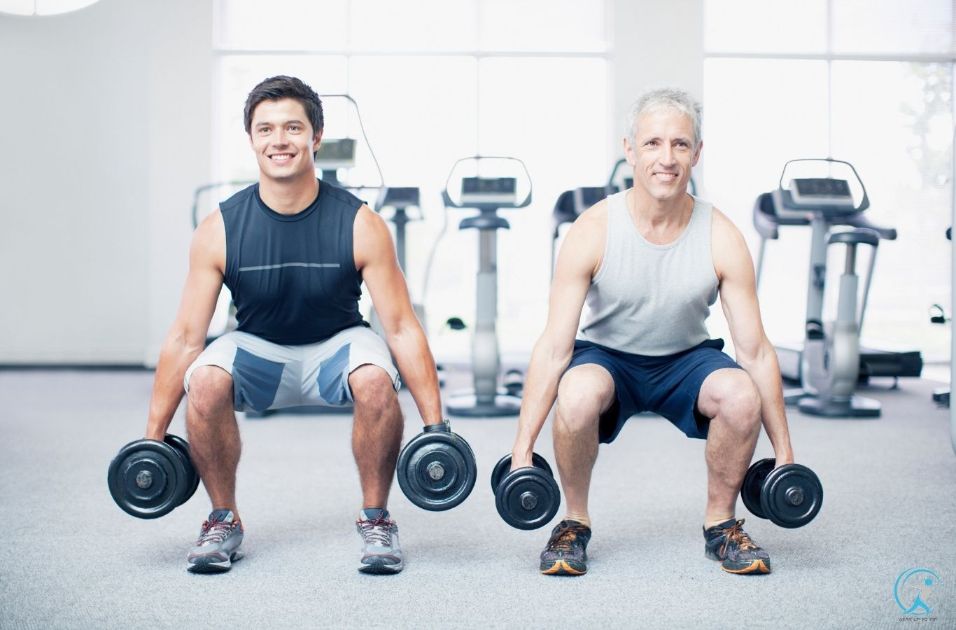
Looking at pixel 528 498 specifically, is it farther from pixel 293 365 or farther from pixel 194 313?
pixel 194 313

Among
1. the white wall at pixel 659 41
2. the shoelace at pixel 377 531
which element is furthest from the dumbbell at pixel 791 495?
the white wall at pixel 659 41

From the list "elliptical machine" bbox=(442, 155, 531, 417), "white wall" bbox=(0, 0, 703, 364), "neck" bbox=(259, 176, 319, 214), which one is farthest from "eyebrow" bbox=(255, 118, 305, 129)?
"white wall" bbox=(0, 0, 703, 364)

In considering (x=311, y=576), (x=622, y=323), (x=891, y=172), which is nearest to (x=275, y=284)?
(x=311, y=576)

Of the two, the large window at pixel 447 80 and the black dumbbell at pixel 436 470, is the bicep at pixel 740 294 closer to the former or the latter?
the black dumbbell at pixel 436 470

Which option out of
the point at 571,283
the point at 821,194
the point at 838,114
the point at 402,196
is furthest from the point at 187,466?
the point at 838,114

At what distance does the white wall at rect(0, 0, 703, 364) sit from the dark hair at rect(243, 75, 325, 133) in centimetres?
412

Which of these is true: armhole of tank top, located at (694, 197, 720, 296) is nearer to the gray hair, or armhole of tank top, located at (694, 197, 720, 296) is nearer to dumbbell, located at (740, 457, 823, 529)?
the gray hair

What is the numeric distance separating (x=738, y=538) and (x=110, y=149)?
204 inches

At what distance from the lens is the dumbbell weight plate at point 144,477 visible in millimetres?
1952

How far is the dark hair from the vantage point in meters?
2.11

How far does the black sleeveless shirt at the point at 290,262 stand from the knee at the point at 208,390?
188 millimetres

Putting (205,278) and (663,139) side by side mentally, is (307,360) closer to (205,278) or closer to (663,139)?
(205,278)

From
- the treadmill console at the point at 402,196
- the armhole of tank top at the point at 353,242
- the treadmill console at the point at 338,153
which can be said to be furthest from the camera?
the treadmill console at the point at 402,196

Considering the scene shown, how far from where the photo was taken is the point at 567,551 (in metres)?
2.08
